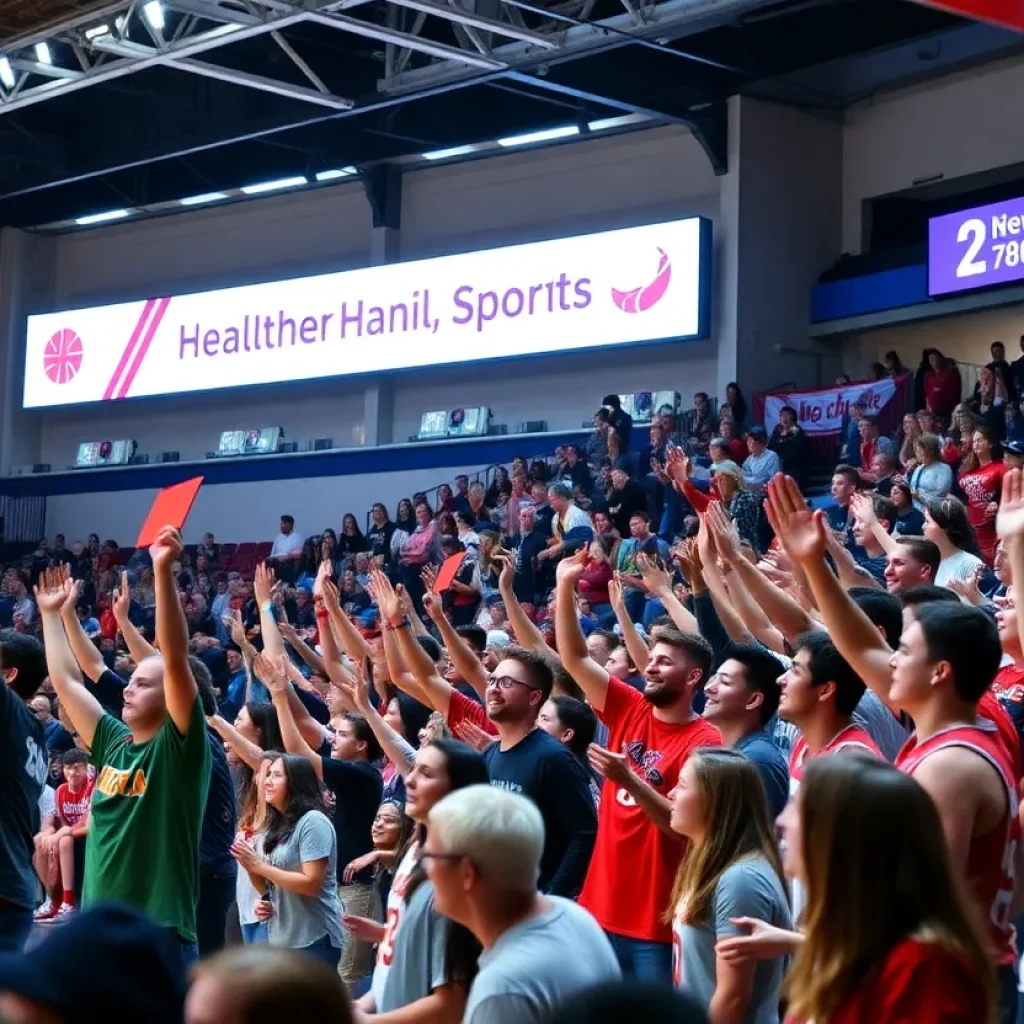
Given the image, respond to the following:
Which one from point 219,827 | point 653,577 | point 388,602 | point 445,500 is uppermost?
point 445,500

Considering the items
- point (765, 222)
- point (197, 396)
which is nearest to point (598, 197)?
point (765, 222)

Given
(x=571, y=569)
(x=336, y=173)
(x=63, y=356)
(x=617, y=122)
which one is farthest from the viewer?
(x=63, y=356)

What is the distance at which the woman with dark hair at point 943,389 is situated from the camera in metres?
15.0

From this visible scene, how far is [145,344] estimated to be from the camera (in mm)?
22625

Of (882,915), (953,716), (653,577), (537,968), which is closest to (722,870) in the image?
(953,716)

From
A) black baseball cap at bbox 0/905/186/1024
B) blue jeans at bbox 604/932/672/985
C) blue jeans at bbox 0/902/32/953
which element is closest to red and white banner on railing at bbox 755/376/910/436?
blue jeans at bbox 604/932/672/985

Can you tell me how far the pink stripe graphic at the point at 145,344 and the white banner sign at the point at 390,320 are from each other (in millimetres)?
19

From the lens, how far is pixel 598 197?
19.5 meters

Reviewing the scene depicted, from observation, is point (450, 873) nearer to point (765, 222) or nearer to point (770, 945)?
point (770, 945)

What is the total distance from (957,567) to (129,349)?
704 inches

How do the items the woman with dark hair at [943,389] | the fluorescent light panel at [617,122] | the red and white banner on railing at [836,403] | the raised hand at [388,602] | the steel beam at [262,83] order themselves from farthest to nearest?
the fluorescent light panel at [617,122], the steel beam at [262,83], the red and white banner on railing at [836,403], the woman with dark hair at [943,389], the raised hand at [388,602]

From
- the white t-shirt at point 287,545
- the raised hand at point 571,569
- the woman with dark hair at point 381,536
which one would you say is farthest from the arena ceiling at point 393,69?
the raised hand at point 571,569

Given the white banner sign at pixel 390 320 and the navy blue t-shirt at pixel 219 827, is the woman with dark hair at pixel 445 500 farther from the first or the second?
the navy blue t-shirt at pixel 219 827

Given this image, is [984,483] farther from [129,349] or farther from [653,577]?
[129,349]
